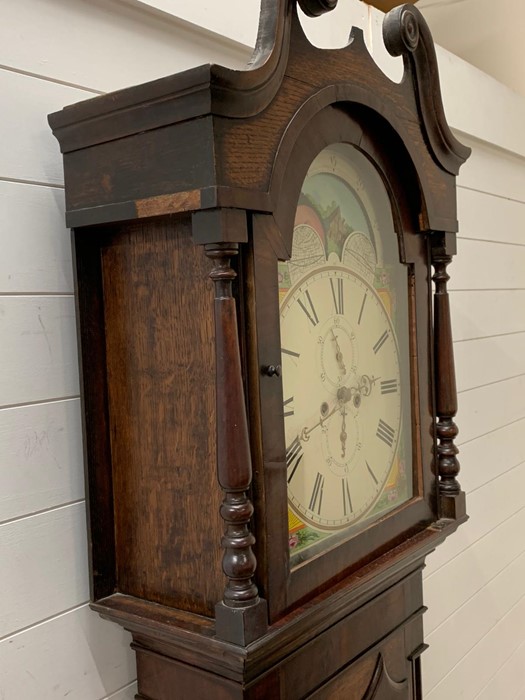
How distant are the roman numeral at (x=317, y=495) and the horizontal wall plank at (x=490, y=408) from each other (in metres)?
0.91

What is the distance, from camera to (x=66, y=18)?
2.78ft

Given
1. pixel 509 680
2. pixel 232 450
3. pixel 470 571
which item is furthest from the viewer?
pixel 509 680

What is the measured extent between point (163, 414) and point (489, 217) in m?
1.34

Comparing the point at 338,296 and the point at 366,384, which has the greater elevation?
the point at 338,296

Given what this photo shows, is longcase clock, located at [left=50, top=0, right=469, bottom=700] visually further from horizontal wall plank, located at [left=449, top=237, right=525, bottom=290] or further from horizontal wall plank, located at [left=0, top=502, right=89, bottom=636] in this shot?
horizontal wall plank, located at [left=449, top=237, right=525, bottom=290]

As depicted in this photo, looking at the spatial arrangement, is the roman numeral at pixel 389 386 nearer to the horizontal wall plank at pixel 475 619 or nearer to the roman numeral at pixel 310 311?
the roman numeral at pixel 310 311

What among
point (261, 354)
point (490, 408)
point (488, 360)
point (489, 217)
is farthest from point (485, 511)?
point (261, 354)

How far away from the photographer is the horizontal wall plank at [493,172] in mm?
1744

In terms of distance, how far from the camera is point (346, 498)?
89cm

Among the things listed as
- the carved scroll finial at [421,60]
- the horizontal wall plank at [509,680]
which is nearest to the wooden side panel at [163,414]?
the carved scroll finial at [421,60]

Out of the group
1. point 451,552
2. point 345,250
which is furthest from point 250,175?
point 451,552

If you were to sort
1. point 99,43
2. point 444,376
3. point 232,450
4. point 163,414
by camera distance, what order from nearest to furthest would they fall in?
point 232,450
point 163,414
point 99,43
point 444,376

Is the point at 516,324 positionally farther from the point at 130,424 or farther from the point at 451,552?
the point at 130,424

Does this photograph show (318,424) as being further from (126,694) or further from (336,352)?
(126,694)
